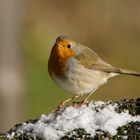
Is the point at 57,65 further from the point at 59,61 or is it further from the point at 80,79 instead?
the point at 80,79

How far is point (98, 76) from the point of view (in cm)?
709

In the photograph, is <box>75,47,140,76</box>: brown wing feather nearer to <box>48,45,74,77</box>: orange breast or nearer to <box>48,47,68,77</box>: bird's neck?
<box>48,45,74,77</box>: orange breast

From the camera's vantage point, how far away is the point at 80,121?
15.7 feet

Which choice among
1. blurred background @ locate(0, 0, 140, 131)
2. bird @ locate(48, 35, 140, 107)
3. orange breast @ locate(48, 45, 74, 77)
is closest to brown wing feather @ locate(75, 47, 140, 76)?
bird @ locate(48, 35, 140, 107)

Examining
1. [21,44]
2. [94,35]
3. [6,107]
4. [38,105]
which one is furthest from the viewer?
[94,35]

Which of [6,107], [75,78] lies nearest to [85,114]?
[75,78]

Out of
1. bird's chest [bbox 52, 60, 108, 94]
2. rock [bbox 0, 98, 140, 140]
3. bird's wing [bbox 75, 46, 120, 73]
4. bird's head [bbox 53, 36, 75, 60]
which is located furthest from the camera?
bird's wing [bbox 75, 46, 120, 73]

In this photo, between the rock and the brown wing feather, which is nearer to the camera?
the rock

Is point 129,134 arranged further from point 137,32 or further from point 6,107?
point 137,32

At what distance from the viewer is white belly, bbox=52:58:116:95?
21.7 ft

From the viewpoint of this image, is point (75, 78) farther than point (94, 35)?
No

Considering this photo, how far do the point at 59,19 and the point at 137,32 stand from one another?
68.6 inches

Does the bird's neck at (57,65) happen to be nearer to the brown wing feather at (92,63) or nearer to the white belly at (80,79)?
the white belly at (80,79)

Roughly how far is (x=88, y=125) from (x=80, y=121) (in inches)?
3.6
